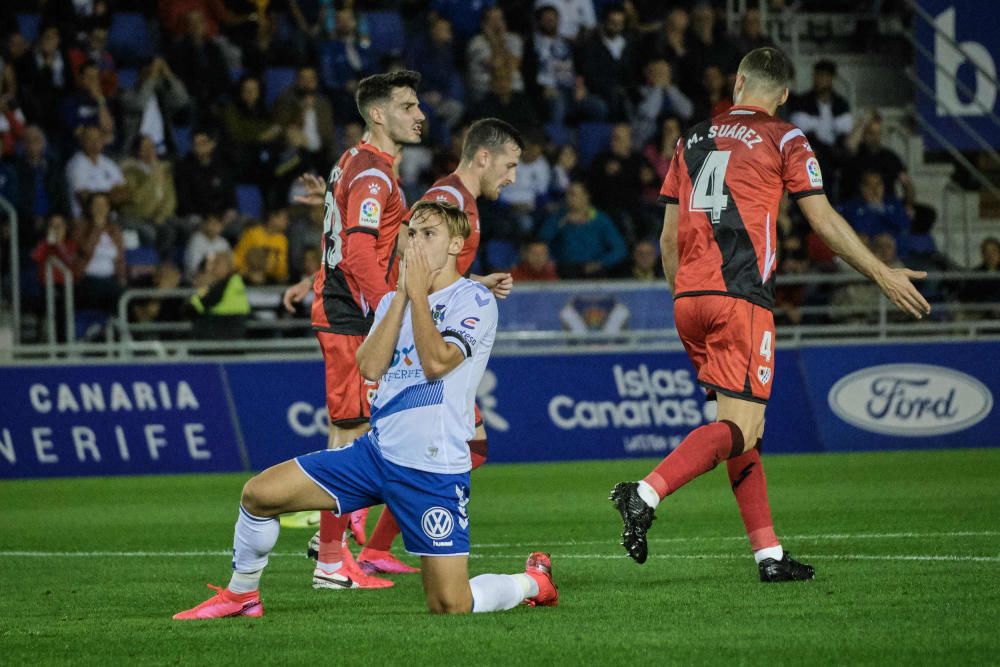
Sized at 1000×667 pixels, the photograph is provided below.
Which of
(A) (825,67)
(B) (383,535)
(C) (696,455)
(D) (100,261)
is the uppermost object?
(C) (696,455)

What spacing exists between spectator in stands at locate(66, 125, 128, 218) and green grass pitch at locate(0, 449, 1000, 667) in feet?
19.1

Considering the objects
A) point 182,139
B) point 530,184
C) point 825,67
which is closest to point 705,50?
point 825,67

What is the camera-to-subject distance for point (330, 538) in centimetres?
811

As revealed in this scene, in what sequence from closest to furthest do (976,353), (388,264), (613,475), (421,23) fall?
(388,264), (613,475), (976,353), (421,23)

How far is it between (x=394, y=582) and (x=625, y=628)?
2.19 meters

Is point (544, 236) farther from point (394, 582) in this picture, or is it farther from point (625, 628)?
point (625, 628)

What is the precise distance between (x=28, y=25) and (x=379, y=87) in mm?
13475

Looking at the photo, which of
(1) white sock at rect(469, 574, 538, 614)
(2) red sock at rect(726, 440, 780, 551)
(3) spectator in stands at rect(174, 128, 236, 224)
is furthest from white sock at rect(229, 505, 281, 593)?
(3) spectator in stands at rect(174, 128, 236, 224)

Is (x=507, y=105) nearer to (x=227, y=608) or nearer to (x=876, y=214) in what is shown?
(x=876, y=214)

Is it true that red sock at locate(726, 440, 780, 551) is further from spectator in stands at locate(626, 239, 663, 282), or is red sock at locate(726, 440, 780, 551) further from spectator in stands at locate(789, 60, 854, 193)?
spectator in stands at locate(789, 60, 854, 193)

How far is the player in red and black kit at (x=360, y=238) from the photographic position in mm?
8516

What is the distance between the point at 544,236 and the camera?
18297mm

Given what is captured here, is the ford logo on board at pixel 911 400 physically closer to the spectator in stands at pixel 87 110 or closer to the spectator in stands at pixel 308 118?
the spectator in stands at pixel 308 118

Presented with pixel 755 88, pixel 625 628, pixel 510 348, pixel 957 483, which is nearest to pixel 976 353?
pixel 957 483
